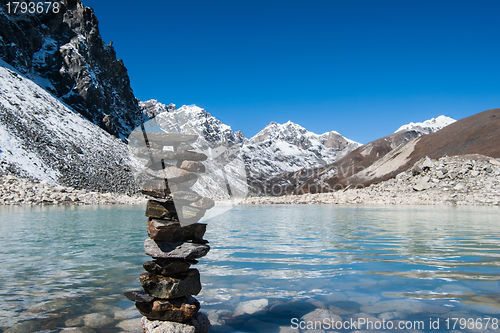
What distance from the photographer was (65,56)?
17062 cm

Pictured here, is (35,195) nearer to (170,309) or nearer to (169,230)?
(169,230)

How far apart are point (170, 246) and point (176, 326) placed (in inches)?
66.3

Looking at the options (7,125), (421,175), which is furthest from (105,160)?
(421,175)

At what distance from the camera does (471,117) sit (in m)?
127

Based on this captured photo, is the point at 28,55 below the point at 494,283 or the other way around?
the other way around

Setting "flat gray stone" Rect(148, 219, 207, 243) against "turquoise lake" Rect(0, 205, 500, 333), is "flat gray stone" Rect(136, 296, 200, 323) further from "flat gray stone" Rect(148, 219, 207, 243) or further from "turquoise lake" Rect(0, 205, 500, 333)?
"flat gray stone" Rect(148, 219, 207, 243)

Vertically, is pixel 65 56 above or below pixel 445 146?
above

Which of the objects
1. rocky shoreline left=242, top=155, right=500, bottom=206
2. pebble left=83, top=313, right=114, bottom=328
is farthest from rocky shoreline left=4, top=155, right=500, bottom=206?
pebble left=83, top=313, right=114, bottom=328

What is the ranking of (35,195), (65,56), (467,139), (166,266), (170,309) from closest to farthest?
(170,309) < (166,266) < (35,195) < (467,139) < (65,56)

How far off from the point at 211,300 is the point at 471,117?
150294mm

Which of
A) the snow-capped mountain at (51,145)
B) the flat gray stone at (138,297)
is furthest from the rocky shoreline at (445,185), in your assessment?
the snow-capped mountain at (51,145)

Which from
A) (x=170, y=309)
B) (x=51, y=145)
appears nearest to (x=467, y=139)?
(x=170, y=309)

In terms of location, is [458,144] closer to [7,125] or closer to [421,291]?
[421,291]

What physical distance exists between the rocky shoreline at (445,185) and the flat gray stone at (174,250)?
7384 cm
